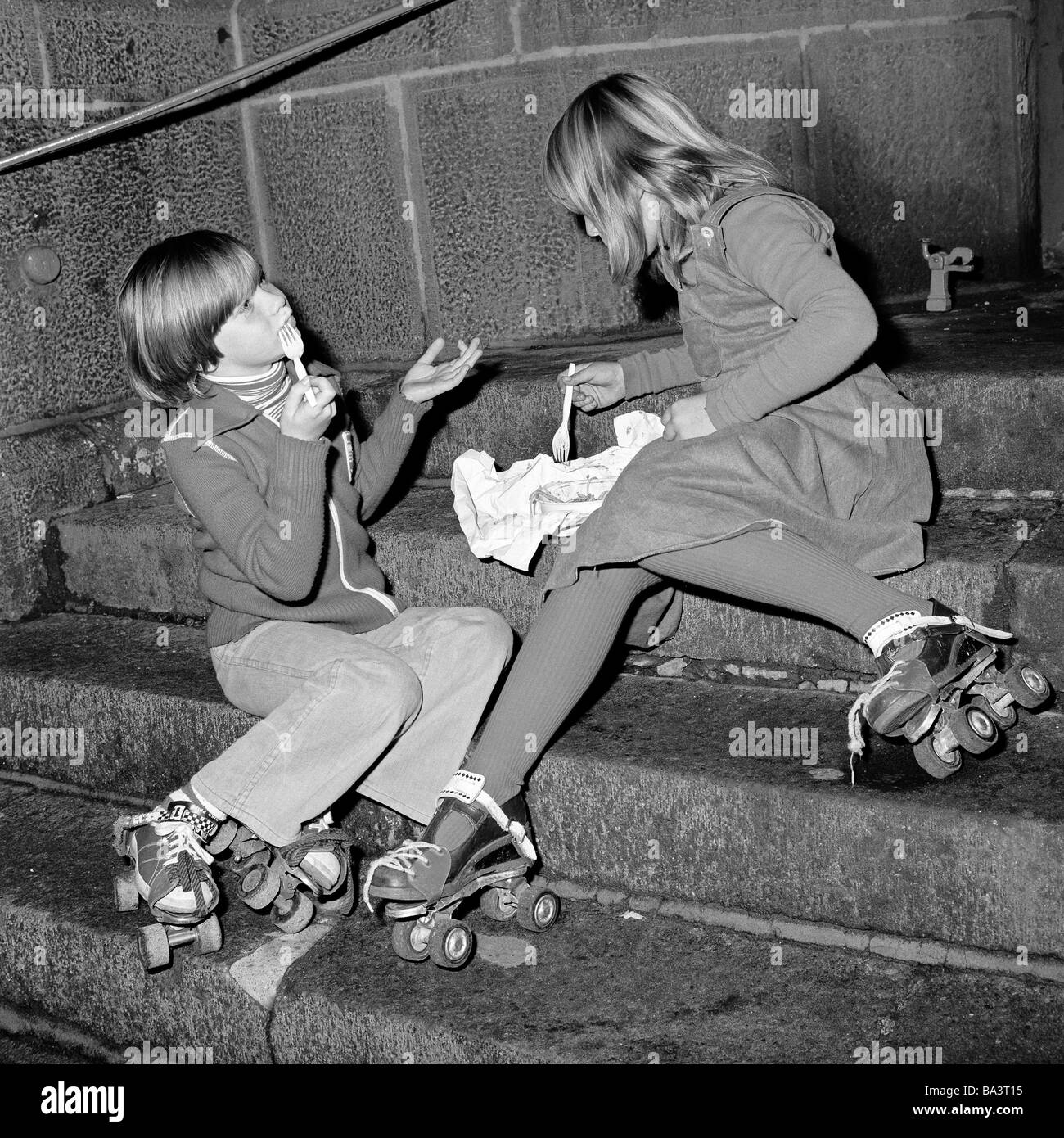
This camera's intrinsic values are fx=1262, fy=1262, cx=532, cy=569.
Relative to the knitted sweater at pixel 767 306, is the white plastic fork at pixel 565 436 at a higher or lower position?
lower

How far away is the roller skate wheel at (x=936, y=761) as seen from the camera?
82.6 inches

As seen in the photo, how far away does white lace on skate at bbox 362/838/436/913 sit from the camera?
211 cm

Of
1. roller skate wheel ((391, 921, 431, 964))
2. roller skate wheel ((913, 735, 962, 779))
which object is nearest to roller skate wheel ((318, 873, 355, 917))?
roller skate wheel ((391, 921, 431, 964))

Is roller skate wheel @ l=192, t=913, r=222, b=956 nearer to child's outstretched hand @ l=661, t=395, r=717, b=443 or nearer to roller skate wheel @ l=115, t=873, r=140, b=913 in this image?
roller skate wheel @ l=115, t=873, r=140, b=913

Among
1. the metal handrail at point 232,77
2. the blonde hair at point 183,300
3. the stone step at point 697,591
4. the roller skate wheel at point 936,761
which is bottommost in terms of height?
the roller skate wheel at point 936,761

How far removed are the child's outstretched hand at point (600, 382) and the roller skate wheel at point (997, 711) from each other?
3.29ft

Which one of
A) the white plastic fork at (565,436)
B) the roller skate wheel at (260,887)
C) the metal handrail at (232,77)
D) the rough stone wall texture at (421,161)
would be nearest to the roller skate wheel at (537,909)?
the roller skate wheel at (260,887)

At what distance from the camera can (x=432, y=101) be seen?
359 cm

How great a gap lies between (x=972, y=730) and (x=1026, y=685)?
0.48 feet

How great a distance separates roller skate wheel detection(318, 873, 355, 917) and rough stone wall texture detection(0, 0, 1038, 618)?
5.02 feet

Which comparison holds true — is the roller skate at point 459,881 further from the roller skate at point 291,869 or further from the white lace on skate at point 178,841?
the white lace on skate at point 178,841

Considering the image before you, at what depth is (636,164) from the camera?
227 centimetres

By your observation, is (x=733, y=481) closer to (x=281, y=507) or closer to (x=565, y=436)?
(x=565, y=436)
